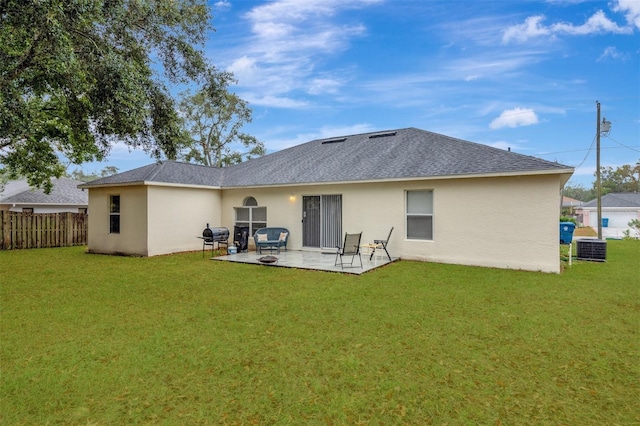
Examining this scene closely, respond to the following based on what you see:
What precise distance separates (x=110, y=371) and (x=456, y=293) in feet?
18.9

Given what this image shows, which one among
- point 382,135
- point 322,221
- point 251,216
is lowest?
point 322,221

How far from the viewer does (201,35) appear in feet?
29.7

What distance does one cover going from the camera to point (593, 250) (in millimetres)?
10508

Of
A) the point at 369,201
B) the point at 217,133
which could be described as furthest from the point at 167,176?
→ the point at 217,133

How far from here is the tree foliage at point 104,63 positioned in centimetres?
566

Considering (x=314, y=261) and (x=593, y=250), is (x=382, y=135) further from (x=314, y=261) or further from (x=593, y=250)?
(x=593, y=250)

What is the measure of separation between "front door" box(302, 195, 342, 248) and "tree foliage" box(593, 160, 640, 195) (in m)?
61.4

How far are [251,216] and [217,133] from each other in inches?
702

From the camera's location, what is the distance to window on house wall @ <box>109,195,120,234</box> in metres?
12.6

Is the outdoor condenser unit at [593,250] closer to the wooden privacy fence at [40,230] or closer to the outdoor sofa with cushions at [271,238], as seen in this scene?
the outdoor sofa with cushions at [271,238]

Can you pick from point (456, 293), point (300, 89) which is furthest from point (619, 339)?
point (300, 89)

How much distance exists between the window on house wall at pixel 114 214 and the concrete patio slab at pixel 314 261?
493 centimetres

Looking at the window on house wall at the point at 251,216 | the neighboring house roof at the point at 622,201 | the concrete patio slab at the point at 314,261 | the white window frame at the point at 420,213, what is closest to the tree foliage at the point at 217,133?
the window on house wall at the point at 251,216

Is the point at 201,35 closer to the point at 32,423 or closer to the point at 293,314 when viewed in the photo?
the point at 293,314
